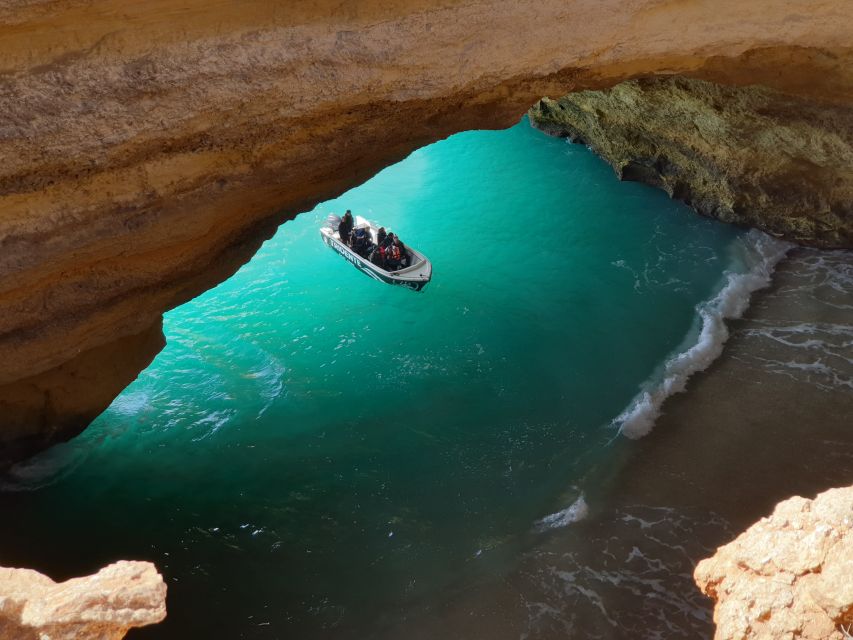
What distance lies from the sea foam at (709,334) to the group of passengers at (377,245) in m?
4.68

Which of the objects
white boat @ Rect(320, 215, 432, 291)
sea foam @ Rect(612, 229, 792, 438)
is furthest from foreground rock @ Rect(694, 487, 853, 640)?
white boat @ Rect(320, 215, 432, 291)

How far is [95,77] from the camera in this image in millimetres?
4859

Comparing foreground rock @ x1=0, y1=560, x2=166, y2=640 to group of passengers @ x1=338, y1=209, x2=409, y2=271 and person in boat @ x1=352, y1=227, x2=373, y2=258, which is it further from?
person in boat @ x1=352, y1=227, x2=373, y2=258

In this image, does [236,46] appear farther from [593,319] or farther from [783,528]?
[593,319]

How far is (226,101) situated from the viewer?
5.36 metres

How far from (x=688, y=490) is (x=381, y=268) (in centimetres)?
612

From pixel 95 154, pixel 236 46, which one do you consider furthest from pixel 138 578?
pixel 236 46

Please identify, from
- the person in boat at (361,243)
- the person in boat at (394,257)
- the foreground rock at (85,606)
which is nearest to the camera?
the foreground rock at (85,606)

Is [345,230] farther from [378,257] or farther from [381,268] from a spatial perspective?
[381,268]

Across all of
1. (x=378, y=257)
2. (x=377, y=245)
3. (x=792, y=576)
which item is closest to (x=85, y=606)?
(x=792, y=576)

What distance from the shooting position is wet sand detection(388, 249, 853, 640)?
7062 mm

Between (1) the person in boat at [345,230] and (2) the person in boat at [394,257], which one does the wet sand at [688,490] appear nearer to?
(2) the person in boat at [394,257]

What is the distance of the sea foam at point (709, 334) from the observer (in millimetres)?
9250

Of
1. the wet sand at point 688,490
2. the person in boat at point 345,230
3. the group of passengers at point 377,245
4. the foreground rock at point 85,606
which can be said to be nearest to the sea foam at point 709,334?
the wet sand at point 688,490
